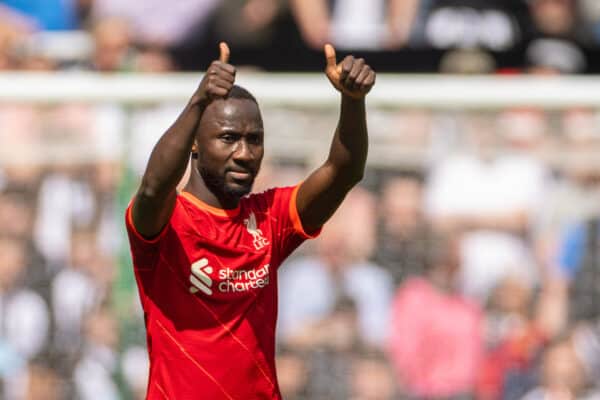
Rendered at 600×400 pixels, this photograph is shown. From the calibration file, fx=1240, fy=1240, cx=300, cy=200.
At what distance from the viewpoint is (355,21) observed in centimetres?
998

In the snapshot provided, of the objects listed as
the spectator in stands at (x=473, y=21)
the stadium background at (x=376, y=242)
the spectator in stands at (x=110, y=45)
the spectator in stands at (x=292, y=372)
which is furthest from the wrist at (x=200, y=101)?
the spectator in stands at (x=473, y=21)

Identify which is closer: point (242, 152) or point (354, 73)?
point (354, 73)

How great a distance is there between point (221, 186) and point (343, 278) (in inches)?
117

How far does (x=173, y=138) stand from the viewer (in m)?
4.11

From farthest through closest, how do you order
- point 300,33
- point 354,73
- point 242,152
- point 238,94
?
point 300,33
point 238,94
point 242,152
point 354,73

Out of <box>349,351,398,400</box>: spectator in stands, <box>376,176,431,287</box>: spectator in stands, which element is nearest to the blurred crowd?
<box>376,176,431,287</box>: spectator in stands

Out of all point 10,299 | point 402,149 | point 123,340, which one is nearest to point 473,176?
point 402,149

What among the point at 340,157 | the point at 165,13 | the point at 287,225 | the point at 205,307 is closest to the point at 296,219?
the point at 287,225

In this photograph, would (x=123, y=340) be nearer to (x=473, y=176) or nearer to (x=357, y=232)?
(x=357, y=232)

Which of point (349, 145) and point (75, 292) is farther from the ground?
point (349, 145)

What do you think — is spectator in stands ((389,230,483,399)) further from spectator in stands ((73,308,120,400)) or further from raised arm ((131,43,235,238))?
raised arm ((131,43,235,238))

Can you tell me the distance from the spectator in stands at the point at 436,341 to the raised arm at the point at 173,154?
3.22m

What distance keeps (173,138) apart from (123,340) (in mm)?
3271

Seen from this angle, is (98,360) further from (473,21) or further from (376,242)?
(473,21)
